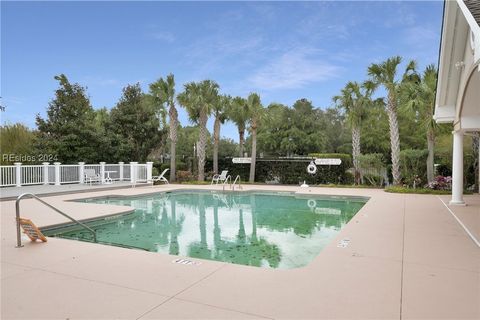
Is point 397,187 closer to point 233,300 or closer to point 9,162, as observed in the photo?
point 233,300

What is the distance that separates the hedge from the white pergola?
8674 mm

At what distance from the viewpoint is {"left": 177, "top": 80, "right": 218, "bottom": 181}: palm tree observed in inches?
770

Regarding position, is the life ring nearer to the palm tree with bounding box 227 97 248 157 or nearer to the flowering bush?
the palm tree with bounding box 227 97 248 157

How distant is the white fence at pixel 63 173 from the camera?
15058 mm

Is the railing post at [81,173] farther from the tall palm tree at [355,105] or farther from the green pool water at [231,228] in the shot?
the tall palm tree at [355,105]

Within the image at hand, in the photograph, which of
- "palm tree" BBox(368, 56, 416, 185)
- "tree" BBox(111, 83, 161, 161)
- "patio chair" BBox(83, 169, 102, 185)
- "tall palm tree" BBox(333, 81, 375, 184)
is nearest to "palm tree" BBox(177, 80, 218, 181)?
"tree" BBox(111, 83, 161, 161)

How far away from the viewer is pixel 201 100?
19438 mm

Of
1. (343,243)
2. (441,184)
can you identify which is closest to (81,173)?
(343,243)

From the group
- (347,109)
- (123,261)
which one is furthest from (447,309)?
(347,109)

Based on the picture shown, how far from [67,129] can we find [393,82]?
17918 mm

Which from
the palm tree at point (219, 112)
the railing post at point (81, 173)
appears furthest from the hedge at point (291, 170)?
the railing post at point (81, 173)

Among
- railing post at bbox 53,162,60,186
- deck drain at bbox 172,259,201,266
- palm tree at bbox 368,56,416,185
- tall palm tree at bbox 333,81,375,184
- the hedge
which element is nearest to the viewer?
deck drain at bbox 172,259,201,266

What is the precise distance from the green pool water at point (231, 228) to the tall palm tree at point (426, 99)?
4.22m

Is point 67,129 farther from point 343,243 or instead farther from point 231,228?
point 343,243
